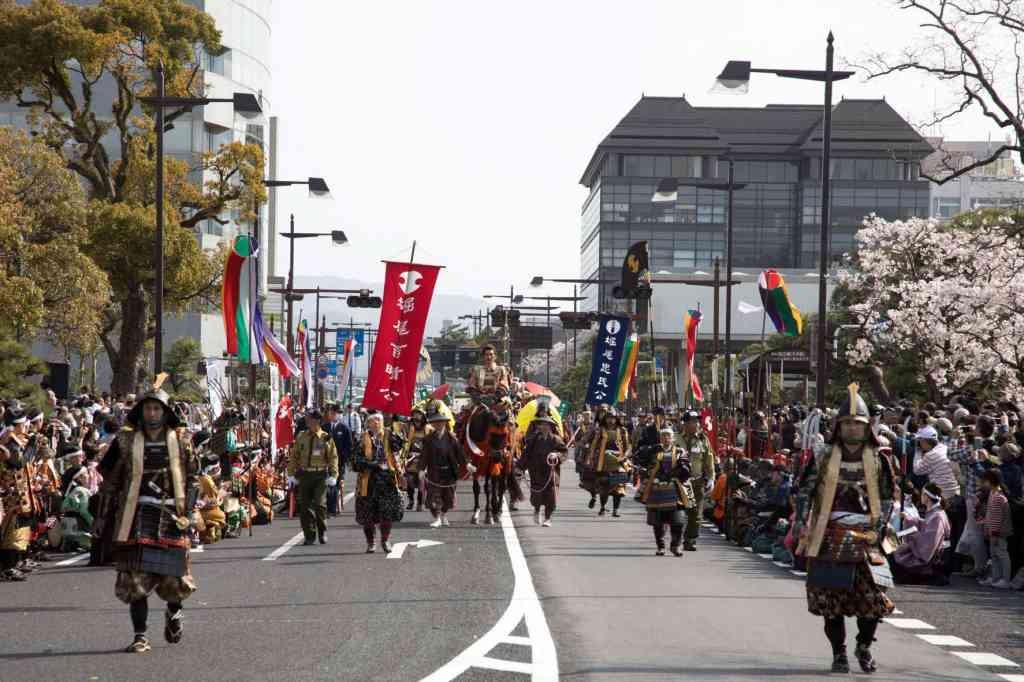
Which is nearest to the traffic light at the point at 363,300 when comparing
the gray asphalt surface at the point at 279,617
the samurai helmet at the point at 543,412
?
the samurai helmet at the point at 543,412

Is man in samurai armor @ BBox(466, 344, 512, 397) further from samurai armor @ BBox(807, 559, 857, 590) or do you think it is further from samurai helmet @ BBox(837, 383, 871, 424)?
samurai armor @ BBox(807, 559, 857, 590)

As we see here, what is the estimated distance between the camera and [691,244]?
119 m

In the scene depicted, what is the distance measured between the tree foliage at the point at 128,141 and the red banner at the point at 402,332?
15109 mm

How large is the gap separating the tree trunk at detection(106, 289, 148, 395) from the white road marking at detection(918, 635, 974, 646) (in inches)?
1106

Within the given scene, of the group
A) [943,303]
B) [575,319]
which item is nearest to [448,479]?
[943,303]

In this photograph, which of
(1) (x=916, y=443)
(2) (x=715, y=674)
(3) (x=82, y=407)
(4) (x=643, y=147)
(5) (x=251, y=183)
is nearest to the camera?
(2) (x=715, y=674)

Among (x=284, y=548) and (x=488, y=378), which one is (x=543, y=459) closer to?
(x=488, y=378)

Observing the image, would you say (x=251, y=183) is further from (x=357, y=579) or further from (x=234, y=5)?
(x=234, y=5)

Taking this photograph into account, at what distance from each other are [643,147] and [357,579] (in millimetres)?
104083

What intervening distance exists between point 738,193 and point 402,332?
97781 mm

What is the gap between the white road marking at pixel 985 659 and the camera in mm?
10930

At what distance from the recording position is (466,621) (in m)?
12.0

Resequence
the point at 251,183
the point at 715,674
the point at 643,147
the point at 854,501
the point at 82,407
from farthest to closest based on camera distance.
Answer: the point at 643,147, the point at 251,183, the point at 82,407, the point at 854,501, the point at 715,674

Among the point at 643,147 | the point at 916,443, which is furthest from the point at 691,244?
the point at 916,443
